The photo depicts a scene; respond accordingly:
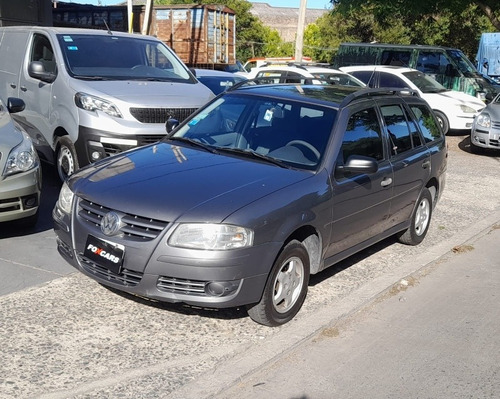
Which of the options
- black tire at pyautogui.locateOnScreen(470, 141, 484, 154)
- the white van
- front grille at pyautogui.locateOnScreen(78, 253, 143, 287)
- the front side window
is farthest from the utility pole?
front grille at pyautogui.locateOnScreen(78, 253, 143, 287)

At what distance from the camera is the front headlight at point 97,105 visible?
8195mm

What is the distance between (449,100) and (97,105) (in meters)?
11.2

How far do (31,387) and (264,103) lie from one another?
3.23 metres

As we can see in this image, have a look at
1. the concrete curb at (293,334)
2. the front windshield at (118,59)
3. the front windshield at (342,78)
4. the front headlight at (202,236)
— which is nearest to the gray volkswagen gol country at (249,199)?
the front headlight at (202,236)

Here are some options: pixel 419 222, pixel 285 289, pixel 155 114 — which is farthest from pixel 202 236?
pixel 155 114

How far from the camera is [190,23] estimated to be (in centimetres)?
2712

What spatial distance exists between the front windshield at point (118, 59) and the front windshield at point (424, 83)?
953 centimetres

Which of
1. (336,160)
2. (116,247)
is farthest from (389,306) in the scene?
(116,247)

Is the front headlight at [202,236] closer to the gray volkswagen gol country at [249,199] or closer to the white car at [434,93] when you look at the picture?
the gray volkswagen gol country at [249,199]

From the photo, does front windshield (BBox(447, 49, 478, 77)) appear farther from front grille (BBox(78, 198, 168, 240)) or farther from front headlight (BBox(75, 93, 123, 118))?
front grille (BBox(78, 198, 168, 240))

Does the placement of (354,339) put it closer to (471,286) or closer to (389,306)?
(389,306)

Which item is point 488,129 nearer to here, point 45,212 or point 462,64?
point 462,64

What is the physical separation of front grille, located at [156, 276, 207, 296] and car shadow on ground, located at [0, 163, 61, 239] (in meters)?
2.86

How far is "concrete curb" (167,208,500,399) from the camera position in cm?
419
